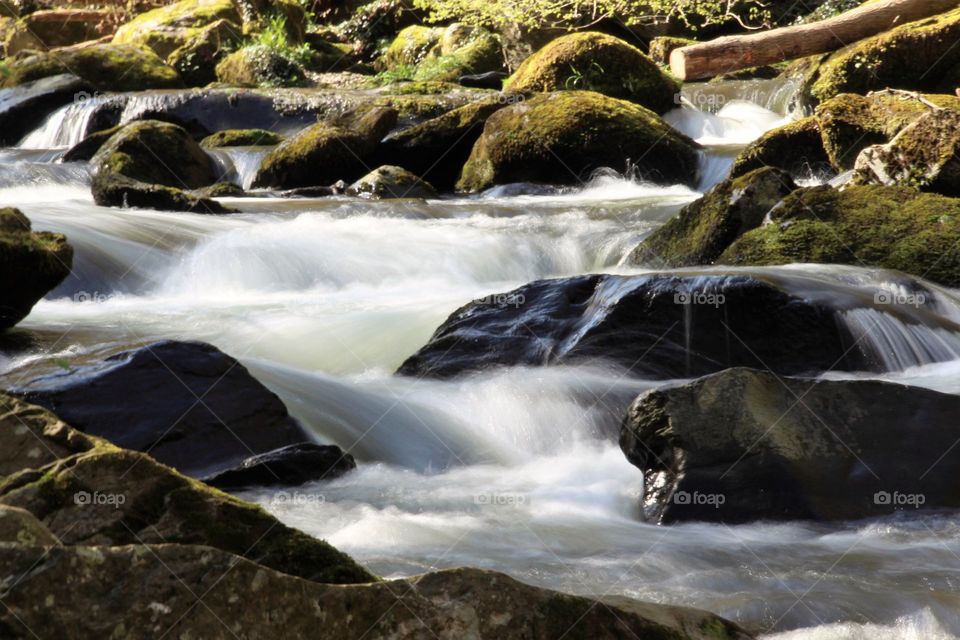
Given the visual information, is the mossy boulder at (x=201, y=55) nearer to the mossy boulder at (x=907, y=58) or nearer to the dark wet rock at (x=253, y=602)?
the mossy boulder at (x=907, y=58)

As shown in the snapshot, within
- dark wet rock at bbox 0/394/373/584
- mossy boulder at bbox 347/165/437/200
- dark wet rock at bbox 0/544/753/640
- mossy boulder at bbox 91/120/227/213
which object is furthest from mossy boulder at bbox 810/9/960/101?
dark wet rock at bbox 0/394/373/584

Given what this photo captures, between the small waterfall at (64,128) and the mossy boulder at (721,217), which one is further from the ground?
the mossy boulder at (721,217)

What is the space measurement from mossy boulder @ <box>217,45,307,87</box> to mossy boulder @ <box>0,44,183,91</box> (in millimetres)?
1168

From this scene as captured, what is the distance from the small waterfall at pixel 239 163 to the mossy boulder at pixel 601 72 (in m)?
3.82

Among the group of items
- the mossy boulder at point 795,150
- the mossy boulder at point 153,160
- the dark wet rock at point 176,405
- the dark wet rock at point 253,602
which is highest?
the dark wet rock at point 253,602

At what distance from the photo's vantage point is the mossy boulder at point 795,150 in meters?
11.9

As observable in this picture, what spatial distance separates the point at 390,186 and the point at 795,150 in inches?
187

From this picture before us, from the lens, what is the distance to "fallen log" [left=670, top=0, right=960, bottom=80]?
15.5m

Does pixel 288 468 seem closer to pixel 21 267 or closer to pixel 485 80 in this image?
pixel 21 267

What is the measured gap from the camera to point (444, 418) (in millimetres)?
6164

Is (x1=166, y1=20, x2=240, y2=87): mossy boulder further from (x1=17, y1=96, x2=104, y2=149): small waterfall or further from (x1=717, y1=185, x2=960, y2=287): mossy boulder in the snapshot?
(x1=717, y1=185, x2=960, y2=287): mossy boulder

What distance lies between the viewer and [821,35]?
1560 cm

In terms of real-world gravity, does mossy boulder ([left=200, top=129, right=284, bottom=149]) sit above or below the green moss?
below

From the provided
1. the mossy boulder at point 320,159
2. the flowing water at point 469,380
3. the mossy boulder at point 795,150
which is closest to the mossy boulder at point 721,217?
the flowing water at point 469,380
